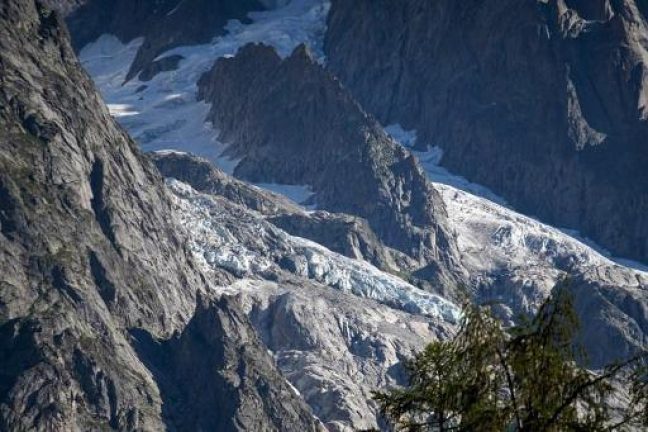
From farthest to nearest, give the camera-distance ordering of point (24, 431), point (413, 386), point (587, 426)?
point (24, 431)
point (413, 386)
point (587, 426)

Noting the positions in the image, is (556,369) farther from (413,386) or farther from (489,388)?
(413,386)

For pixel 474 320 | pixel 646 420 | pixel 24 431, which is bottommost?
pixel 24 431

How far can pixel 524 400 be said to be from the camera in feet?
97.0

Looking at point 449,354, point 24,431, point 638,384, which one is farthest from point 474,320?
point 24,431

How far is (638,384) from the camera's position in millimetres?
29297

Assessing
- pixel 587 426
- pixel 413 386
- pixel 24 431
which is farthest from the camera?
pixel 24 431

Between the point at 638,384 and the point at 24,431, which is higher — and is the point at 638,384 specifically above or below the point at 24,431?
above

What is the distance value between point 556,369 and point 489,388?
3.70 ft

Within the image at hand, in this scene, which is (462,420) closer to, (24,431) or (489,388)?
(489,388)

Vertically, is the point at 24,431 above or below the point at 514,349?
below

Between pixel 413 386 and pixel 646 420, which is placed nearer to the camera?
pixel 646 420

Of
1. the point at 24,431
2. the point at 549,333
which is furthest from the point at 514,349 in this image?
the point at 24,431

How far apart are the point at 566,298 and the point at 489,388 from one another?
1925 millimetres

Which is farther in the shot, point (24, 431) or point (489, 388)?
point (24, 431)
